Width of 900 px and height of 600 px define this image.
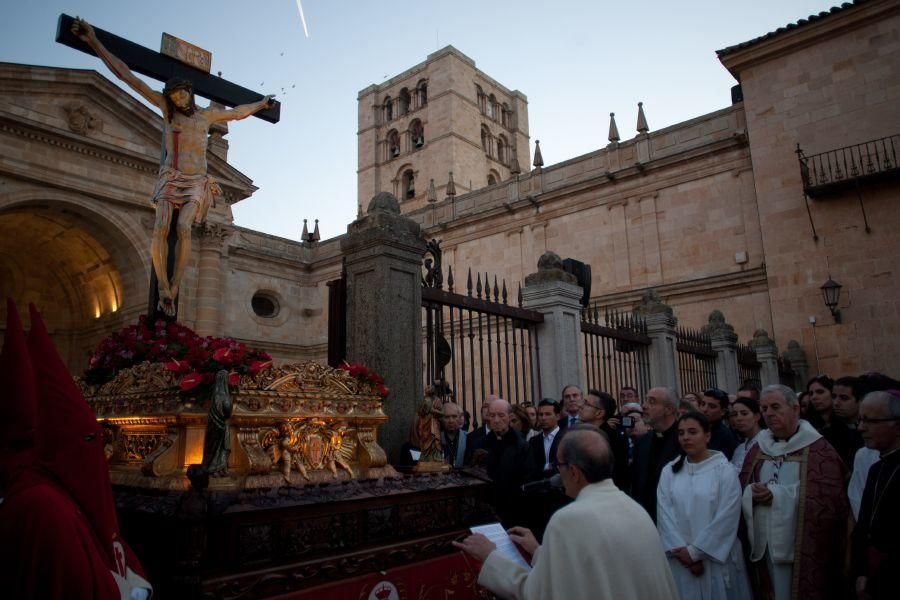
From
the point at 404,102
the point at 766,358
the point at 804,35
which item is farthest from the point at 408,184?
the point at 766,358

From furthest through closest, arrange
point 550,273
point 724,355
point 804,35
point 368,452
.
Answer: point 804,35, point 724,355, point 550,273, point 368,452

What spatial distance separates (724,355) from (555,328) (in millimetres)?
6815

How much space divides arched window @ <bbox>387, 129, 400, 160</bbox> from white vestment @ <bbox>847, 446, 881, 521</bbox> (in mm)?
39206

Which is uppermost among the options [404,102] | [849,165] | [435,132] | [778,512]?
[404,102]

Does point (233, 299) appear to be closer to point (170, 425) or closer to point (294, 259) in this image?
point (294, 259)

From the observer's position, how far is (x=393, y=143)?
41.6 meters

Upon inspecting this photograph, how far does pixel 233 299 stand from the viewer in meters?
24.8

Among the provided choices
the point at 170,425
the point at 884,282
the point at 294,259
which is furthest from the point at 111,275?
the point at 884,282

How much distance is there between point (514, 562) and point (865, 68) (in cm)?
A: 1836

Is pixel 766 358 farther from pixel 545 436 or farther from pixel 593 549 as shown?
pixel 593 549

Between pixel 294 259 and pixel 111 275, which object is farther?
pixel 294 259

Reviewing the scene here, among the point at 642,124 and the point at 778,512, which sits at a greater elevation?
the point at 642,124

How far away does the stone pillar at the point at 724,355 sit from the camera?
1252cm

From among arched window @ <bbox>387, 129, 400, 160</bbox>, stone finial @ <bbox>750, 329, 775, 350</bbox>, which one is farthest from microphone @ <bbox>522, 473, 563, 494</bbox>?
arched window @ <bbox>387, 129, 400, 160</bbox>
